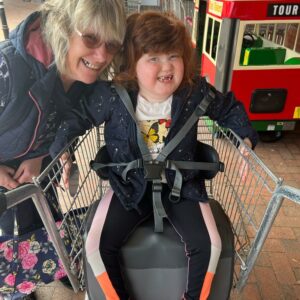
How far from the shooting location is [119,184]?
1.26m

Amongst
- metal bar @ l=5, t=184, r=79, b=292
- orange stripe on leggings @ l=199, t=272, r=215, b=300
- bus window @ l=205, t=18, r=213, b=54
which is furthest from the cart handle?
bus window @ l=205, t=18, r=213, b=54

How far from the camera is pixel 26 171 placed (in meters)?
1.21

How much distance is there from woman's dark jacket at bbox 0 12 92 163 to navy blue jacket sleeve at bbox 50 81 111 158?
0.08 m

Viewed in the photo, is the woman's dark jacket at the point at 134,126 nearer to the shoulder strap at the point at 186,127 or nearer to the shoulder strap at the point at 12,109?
the shoulder strap at the point at 186,127

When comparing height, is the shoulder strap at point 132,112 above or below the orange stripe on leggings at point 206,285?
above

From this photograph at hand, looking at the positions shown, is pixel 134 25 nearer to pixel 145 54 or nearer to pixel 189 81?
pixel 145 54

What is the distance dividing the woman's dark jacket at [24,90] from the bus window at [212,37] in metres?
1.98

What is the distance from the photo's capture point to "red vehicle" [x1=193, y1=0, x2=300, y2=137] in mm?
2314

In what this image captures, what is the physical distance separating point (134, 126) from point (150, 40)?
31 cm

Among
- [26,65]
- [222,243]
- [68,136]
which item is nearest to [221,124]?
[222,243]

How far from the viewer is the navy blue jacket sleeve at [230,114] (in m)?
1.28

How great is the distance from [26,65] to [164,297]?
93 centimetres

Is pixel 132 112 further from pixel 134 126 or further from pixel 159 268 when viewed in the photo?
pixel 159 268

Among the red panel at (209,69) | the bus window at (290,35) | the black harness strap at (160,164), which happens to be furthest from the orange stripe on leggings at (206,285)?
the bus window at (290,35)
